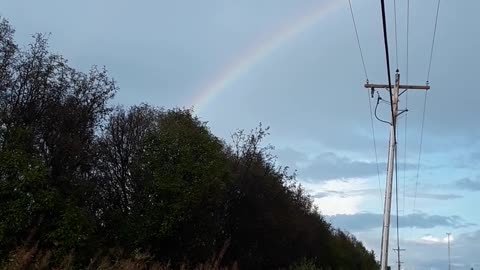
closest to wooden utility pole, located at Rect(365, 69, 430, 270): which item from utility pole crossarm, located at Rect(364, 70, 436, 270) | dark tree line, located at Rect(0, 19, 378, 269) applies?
utility pole crossarm, located at Rect(364, 70, 436, 270)

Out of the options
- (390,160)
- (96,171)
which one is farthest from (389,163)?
(96,171)

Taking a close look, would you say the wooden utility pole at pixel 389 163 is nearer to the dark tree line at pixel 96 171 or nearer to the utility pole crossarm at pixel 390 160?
the utility pole crossarm at pixel 390 160

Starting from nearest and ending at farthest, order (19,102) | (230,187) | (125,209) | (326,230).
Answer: (19,102) → (125,209) → (230,187) → (326,230)

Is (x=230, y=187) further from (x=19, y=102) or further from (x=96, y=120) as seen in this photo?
(x=19, y=102)

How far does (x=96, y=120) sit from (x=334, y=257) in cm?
5001

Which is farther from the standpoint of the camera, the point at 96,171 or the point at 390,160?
the point at 96,171

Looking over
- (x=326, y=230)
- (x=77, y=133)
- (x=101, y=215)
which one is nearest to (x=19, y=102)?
(x=77, y=133)

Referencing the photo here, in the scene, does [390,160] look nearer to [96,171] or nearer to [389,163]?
[389,163]

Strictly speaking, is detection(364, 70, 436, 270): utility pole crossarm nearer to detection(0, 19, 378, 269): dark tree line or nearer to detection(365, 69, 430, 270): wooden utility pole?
detection(365, 69, 430, 270): wooden utility pole

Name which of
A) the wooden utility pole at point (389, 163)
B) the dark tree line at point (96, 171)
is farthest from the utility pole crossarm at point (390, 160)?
the dark tree line at point (96, 171)

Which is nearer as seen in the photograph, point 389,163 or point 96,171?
point 389,163

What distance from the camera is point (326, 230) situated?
257 ft

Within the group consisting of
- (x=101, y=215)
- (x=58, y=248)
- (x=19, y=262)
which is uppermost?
(x=101, y=215)

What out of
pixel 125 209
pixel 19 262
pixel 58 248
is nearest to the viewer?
pixel 19 262
